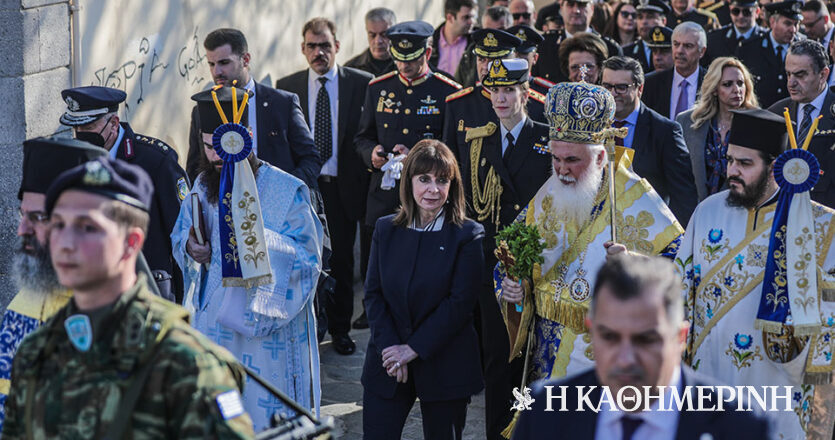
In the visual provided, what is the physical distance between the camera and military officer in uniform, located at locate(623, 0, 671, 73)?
11.5 metres

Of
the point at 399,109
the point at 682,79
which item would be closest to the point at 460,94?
the point at 399,109

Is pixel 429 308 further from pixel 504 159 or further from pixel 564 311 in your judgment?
pixel 504 159

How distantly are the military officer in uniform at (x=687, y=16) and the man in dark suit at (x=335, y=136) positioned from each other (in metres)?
5.84

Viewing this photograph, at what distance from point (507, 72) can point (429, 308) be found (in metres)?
1.80

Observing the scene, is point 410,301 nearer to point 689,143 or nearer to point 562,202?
point 562,202

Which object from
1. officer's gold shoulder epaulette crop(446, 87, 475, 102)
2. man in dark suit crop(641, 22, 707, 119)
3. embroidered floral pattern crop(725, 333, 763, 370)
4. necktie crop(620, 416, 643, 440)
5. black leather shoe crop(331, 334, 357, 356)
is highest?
man in dark suit crop(641, 22, 707, 119)

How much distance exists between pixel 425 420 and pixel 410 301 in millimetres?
633

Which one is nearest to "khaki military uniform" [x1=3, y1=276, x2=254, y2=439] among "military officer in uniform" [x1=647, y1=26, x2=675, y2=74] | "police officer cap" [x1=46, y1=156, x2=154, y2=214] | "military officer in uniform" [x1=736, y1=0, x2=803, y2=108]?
"police officer cap" [x1=46, y1=156, x2=154, y2=214]

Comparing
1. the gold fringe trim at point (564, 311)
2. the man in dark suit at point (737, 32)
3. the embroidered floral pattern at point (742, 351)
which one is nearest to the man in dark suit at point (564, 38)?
the man in dark suit at point (737, 32)

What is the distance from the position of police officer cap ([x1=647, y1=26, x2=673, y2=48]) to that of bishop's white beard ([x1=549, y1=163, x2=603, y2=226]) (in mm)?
4960

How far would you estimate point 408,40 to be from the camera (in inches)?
333

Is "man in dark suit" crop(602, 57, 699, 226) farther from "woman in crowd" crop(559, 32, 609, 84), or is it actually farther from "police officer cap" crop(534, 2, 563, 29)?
"police officer cap" crop(534, 2, 563, 29)

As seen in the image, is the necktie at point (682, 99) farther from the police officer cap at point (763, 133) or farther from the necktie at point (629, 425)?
the necktie at point (629, 425)

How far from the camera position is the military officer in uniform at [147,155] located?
619 cm
